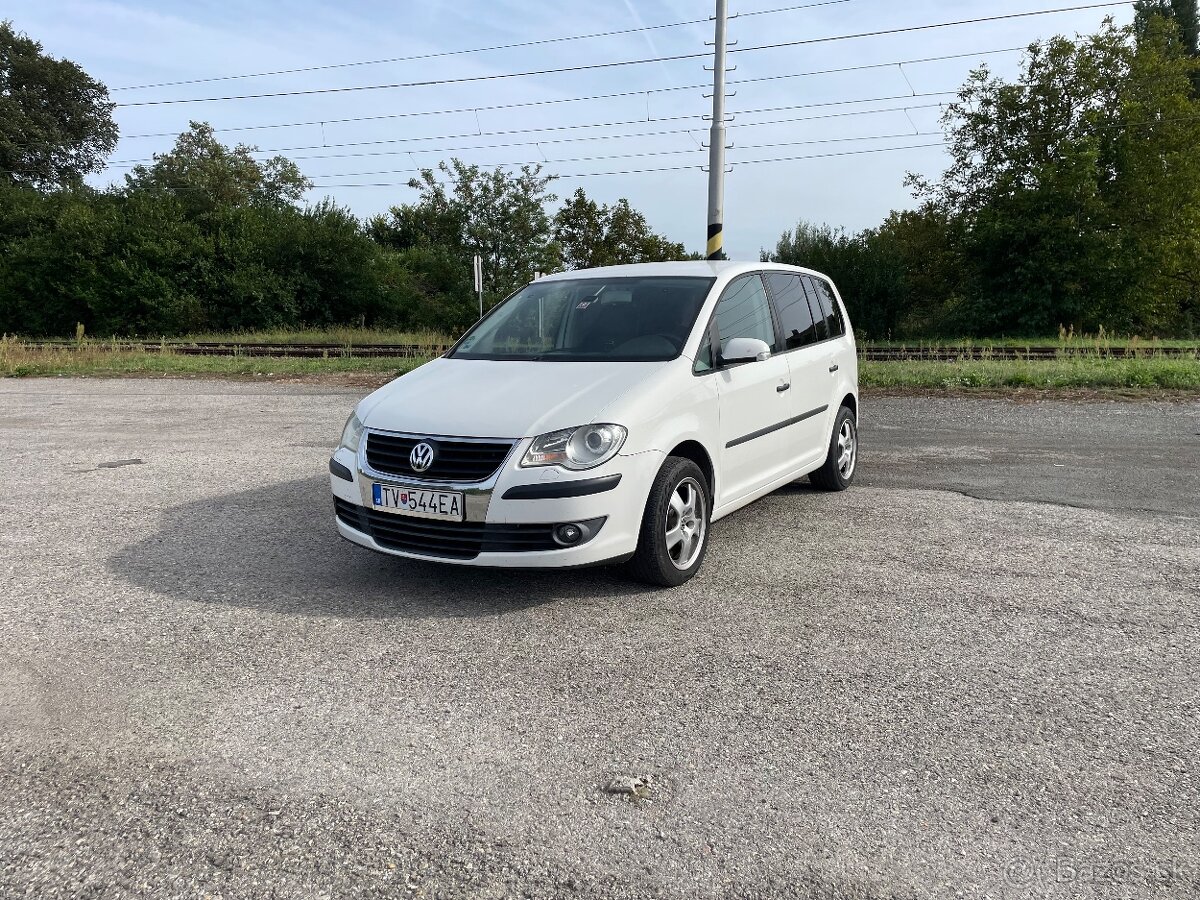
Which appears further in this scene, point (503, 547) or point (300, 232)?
point (300, 232)

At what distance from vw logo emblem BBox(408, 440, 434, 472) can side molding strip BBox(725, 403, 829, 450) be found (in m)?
1.71

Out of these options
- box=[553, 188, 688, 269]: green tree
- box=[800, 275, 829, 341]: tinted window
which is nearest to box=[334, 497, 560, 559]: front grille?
box=[800, 275, 829, 341]: tinted window

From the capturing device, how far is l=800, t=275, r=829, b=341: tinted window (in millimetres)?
6848

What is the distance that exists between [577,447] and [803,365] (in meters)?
2.43

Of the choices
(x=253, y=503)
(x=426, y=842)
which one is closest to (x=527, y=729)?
(x=426, y=842)

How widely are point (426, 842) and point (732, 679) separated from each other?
152cm

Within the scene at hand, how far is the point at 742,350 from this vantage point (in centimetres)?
522

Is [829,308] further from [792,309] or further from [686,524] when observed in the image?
[686,524]

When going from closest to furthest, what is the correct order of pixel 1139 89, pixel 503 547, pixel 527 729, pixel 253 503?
pixel 527 729 < pixel 503 547 < pixel 253 503 < pixel 1139 89

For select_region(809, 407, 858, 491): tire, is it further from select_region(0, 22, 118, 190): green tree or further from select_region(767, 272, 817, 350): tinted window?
select_region(0, 22, 118, 190): green tree

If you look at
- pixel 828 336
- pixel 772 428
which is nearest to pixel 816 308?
pixel 828 336

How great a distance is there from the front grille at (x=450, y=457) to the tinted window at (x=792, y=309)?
255 cm

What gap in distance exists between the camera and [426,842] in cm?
263

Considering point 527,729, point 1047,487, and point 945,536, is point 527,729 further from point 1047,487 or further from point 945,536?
point 1047,487
